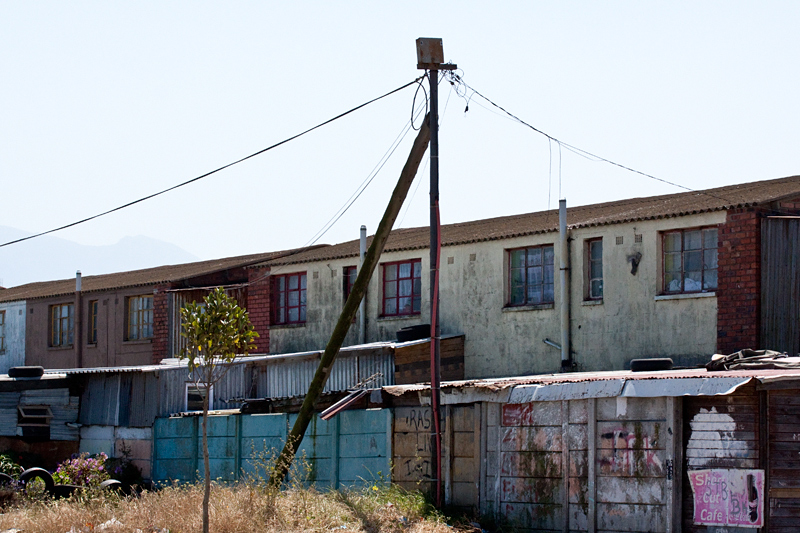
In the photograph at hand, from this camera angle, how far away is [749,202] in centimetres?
1678

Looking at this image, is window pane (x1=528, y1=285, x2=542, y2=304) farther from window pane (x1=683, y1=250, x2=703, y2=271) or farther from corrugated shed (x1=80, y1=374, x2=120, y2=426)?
corrugated shed (x1=80, y1=374, x2=120, y2=426)

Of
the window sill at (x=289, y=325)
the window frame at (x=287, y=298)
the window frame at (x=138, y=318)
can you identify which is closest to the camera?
the window sill at (x=289, y=325)

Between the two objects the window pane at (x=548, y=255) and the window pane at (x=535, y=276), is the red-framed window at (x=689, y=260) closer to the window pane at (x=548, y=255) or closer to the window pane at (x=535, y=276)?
the window pane at (x=548, y=255)

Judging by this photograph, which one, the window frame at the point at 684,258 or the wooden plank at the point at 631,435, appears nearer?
the wooden plank at the point at 631,435

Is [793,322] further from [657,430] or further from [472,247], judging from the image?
[472,247]

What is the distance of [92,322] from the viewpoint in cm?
3109

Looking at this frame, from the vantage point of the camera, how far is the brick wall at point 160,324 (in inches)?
1102

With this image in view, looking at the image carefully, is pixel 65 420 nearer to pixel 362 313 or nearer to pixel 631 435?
pixel 362 313

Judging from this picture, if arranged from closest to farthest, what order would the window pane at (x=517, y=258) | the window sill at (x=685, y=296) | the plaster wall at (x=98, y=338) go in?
1. the window sill at (x=685, y=296)
2. the window pane at (x=517, y=258)
3. the plaster wall at (x=98, y=338)

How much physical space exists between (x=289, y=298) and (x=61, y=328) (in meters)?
10.7

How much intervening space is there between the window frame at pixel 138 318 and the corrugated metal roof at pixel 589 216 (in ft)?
16.5

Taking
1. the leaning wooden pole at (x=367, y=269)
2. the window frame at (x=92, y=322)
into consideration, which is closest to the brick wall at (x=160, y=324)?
the window frame at (x=92, y=322)

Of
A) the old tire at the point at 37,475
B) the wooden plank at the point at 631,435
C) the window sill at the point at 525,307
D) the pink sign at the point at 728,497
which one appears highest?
the window sill at the point at 525,307

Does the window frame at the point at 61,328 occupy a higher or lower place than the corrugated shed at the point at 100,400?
higher
